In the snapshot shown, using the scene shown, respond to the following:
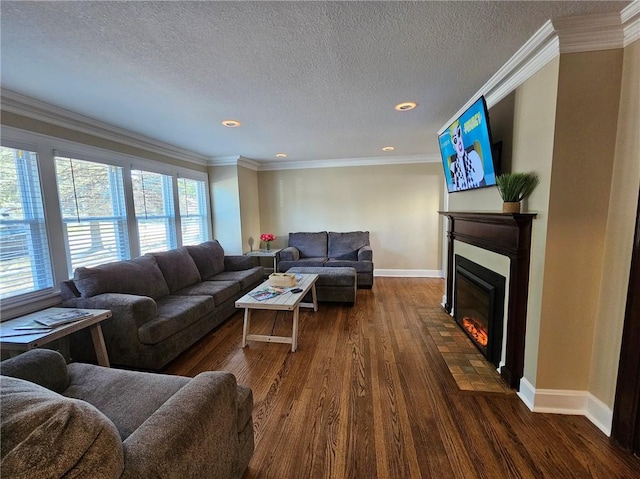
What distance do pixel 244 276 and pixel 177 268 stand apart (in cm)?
83

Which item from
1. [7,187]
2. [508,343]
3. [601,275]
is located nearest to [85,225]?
[7,187]

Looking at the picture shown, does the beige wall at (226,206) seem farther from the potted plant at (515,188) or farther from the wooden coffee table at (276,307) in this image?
the potted plant at (515,188)

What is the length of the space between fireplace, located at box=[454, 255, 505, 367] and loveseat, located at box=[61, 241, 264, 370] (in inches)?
105

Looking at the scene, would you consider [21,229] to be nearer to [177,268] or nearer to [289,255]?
[177,268]

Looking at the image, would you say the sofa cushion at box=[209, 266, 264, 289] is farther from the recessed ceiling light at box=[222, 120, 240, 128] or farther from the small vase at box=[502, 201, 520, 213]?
the small vase at box=[502, 201, 520, 213]

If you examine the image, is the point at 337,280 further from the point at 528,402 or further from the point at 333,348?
the point at 528,402

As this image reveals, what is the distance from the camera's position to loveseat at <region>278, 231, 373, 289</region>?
14.9 ft

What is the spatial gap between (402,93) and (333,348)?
2366 millimetres

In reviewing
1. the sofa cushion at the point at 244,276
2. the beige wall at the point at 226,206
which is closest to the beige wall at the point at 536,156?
A: the sofa cushion at the point at 244,276

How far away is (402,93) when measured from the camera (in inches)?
88.7

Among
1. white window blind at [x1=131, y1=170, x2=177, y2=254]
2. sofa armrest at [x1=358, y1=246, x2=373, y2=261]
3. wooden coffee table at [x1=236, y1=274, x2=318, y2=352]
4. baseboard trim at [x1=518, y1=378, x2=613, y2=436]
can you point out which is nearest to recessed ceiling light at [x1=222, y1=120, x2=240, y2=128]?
white window blind at [x1=131, y1=170, x2=177, y2=254]

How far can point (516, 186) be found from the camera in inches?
72.1

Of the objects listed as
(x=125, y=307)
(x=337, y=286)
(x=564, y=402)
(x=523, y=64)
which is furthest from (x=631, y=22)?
(x=125, y=307)

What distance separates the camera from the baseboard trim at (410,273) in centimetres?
519
